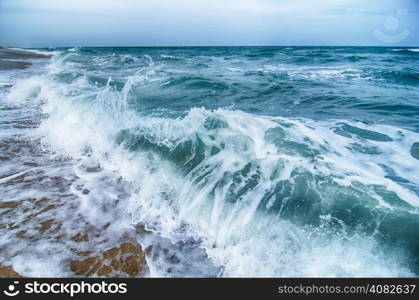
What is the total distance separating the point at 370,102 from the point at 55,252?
8853 mm

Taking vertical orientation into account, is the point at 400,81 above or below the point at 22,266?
above

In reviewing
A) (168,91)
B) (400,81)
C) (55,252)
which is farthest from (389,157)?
(400,81)

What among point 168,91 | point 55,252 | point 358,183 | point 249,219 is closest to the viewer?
point 55,252

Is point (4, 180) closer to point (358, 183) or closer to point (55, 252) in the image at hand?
point (55, 252)

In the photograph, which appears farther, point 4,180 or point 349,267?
point 4,180

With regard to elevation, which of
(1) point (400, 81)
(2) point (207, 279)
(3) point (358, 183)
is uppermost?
(1) point (400, 81)

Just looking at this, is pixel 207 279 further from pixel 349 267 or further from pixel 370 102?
pixel 370 102

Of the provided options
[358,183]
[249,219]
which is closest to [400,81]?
[358,183]

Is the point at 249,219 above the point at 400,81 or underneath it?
underneath

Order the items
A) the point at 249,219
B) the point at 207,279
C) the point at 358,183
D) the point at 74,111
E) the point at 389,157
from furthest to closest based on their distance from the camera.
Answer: the point at 74,111 → the point at 389,157 → the point at 358,183 → the point at 249,219 → the point at 207,279

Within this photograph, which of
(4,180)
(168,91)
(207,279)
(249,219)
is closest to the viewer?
(207,279)

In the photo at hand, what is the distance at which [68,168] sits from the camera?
14.2 ft

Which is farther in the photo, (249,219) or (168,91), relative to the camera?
(168,91)

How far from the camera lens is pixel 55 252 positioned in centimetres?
253
